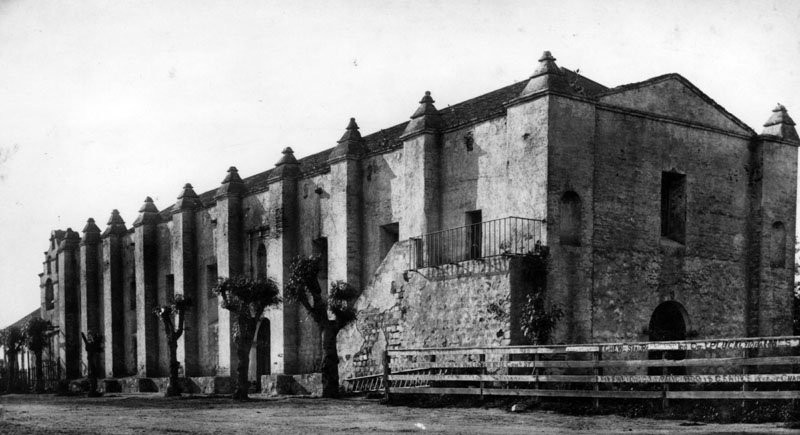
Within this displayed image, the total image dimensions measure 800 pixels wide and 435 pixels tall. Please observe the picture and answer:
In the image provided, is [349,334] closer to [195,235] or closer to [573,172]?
[573,172]

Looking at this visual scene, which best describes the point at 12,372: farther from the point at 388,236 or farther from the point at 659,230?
the point at 659,230

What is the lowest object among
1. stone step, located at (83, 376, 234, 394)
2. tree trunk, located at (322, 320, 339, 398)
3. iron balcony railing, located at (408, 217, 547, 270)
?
stone step, located at (83, 376, 234, 394)

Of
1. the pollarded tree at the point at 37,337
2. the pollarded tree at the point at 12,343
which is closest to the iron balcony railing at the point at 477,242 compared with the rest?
the pollarded tree at the point at 37,337

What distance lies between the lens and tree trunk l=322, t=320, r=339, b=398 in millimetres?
22156

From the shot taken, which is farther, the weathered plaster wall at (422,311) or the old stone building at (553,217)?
the old stone building at (553,217)

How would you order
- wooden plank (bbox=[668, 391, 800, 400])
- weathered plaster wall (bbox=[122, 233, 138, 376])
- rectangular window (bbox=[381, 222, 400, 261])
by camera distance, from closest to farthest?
1. wooden plank (bbox=[668, 391, 800, 400])
2. rectangular window (bbox=[381, 222, 400, 261])
3. weathered plaster wall (bbox=[122, 233, 138, 376])

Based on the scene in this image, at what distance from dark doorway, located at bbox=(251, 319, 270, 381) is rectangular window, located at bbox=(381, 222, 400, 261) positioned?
7.44 metres

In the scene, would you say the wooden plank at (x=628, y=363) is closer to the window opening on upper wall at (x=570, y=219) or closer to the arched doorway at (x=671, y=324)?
the window opening on upper wall at (x=570, y=219)

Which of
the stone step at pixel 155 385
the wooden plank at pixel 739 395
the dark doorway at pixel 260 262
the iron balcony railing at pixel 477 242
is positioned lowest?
the stone step at pixel 155 385

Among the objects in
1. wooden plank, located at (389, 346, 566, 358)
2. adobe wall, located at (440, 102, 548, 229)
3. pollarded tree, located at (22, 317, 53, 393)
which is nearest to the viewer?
wooden plank, located at (389, 346, 566, 358)

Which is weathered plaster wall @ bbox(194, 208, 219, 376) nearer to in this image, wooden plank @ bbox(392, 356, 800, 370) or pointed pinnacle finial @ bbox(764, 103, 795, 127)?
wooden plank @ bbox(392, 356, 800, 370)

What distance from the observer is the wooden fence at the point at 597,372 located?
1295 centimetres

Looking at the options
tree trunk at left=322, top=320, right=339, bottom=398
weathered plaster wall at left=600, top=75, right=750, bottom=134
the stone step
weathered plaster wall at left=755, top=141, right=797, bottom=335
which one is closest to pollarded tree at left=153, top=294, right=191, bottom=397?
the stone step

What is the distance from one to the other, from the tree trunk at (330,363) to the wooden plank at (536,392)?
159 inches
